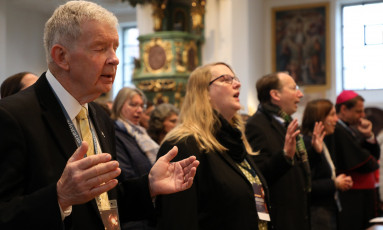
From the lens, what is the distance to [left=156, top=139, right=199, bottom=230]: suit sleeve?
351 centimetres

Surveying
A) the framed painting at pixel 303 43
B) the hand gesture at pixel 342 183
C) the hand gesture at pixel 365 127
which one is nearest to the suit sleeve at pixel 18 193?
the hand gesture at pixel 342 183

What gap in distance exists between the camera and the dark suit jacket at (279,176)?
4.59m

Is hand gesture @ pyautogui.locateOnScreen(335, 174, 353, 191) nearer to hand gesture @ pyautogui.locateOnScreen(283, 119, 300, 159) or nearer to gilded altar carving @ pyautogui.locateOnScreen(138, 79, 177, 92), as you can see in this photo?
hand gesture @ pyautogui.locateOnScreen(283, 119, 300, 159)

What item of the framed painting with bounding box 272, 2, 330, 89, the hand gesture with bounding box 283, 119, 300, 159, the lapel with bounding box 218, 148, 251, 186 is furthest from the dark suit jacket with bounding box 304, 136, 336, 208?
the framed painting with bounding box 272, 2, 330, 89

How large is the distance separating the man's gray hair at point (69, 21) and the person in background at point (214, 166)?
58.6 inches

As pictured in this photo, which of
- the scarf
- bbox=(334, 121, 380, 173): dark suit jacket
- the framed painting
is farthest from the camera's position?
the framed painting

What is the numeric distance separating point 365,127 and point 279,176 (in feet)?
10.9

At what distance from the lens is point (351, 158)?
22.8 feet

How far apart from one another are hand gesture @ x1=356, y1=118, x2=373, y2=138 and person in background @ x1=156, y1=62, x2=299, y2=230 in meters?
3.74

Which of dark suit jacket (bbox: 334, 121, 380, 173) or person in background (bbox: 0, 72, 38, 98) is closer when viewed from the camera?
person in background (bbox: 0, 72, 38, 98)

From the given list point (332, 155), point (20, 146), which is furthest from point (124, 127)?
point (20, 146)

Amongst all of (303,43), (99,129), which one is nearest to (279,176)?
(99,129)

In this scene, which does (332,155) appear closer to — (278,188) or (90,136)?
(278,188)

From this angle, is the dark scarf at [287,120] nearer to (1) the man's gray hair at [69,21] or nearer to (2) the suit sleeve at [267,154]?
(2) the suit sleeve at [267,154]
